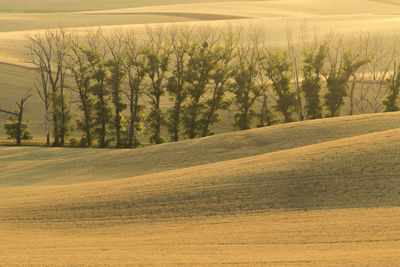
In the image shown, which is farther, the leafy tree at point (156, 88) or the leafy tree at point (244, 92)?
the leafy tree at point (244, 92)

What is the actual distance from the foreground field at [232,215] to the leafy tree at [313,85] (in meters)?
29.6

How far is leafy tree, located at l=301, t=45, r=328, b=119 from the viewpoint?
50.6 m

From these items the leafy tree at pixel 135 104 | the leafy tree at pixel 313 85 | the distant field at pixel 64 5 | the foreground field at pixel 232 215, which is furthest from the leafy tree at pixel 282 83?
the distant field at pixel 64 5

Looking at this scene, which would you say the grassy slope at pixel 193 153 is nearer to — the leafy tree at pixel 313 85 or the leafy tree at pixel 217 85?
the leafy tree at pixel 217 85

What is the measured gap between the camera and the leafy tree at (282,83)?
166 feet

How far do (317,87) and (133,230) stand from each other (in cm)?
3896

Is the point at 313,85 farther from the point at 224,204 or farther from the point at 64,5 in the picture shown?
the point at 64,5

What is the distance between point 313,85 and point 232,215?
3731cm

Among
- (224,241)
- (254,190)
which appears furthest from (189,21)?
(224,241)

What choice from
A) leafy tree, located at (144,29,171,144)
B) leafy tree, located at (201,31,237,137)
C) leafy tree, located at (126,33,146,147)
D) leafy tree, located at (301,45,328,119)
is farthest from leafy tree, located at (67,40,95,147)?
leafy tree, located at (301,45,328,119)

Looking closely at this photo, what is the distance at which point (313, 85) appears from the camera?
50.6 meters

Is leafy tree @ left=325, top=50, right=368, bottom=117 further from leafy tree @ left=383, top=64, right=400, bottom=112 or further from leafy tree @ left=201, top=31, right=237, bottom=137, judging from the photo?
leafy tree @ left=201, top=31, right=237, bottom=137

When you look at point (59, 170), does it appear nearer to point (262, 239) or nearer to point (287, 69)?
point (262, 239)

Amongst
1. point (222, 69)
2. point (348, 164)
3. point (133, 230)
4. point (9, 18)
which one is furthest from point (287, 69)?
point (9, 18)
